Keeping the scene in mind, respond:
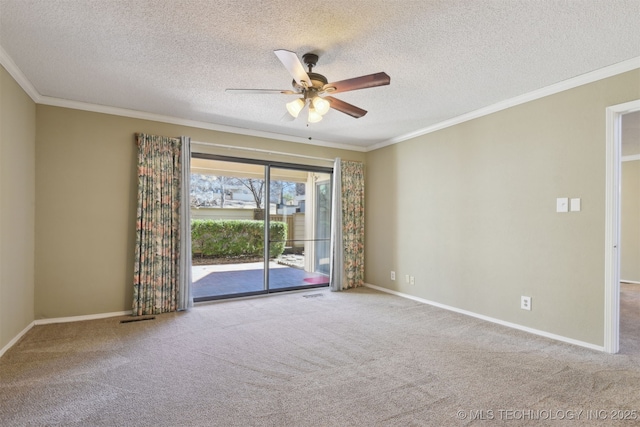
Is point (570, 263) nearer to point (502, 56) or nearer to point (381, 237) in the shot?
point (502, 56)

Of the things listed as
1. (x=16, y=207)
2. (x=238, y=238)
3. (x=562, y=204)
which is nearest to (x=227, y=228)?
(x=238, y=238)

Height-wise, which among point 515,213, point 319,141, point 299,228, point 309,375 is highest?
point 319,141

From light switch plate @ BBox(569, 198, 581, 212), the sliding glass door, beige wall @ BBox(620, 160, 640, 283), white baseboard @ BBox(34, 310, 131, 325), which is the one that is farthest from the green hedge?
beige wall @ BBox(620, 160, 640, 283)

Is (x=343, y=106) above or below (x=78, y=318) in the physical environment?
above

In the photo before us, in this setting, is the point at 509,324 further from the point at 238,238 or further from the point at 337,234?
the point at 238,238

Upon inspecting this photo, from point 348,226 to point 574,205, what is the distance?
3.24 metres

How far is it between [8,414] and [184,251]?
2.37 meters

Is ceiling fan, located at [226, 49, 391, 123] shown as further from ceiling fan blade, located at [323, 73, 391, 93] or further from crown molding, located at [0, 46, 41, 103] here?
crown molding, located at [0, 46, 41, 103]

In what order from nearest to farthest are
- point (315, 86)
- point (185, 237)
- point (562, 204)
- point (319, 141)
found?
point (315, 86)
point (562, 204)
point (185, 237)
point (319, 141)

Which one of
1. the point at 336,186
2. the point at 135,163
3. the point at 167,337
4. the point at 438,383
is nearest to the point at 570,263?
the point at 438,383

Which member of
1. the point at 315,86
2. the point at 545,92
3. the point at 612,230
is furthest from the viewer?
the point at 545,92

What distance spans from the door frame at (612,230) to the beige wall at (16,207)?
5330 millimetres

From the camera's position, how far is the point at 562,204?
3160mm

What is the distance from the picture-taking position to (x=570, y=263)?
3.11 metres
